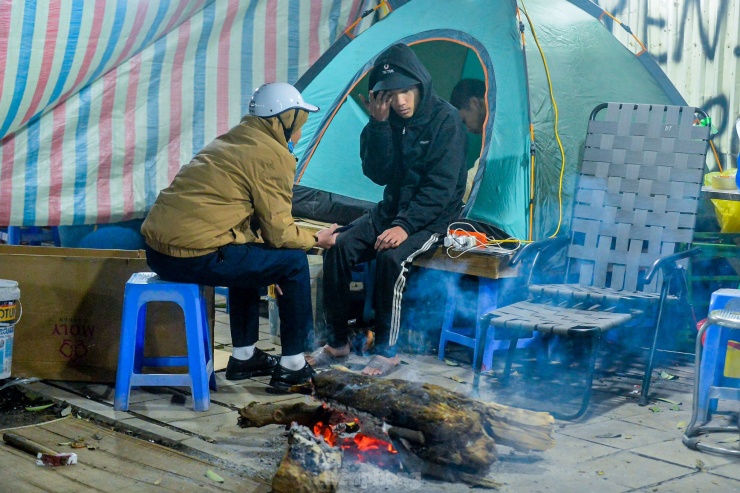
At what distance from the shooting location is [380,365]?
480 cm

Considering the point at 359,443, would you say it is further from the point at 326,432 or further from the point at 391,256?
the point at 391,256

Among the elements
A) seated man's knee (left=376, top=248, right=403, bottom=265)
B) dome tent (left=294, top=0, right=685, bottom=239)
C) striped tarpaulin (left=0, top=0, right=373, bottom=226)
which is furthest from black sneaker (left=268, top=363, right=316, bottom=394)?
striped tarpaulin (left=0, top=0, right=373, bottom=226)

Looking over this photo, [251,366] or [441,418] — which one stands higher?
[441,418]

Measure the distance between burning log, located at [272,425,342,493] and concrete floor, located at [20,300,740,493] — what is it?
0.16 m

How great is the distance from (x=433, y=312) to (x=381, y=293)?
0.66 m

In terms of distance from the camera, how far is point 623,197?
505cm

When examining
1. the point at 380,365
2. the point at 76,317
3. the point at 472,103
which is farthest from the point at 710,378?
the point at 76,317

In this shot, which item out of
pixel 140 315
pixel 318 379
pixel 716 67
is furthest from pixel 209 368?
pixel 716 67

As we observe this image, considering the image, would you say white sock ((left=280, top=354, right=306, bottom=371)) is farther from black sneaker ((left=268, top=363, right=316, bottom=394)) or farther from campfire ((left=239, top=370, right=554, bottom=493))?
campfire ((left=239, top=370, right=554, bottom=493))

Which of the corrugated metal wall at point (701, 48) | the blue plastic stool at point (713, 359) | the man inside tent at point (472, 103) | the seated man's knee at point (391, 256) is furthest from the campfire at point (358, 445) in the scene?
the corrugated metal wall at point (701, 48)

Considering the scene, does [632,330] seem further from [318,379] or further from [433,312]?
[318,379]

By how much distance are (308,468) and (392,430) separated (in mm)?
434

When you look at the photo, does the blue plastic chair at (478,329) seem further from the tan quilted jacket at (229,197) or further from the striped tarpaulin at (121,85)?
the striped tarpaulin at (121,85)

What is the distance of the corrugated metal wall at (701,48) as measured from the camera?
6898 millimetres
